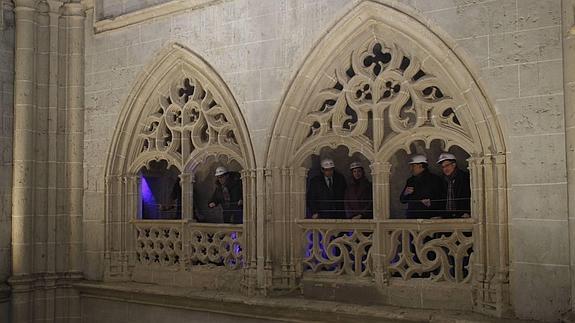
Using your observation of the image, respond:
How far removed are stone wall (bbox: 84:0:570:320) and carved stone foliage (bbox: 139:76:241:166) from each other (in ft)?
1.17

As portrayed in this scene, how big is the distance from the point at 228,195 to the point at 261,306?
1.44m

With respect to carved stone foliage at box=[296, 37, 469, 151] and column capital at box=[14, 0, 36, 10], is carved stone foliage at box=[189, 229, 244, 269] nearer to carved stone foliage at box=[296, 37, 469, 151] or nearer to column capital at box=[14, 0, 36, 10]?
carved stone foliage at box=[296, 37, 469, 151]

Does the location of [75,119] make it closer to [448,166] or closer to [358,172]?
[358,172]

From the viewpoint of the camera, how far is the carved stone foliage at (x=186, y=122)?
6.55 m

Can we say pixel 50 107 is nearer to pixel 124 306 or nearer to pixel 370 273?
pixel 124 306

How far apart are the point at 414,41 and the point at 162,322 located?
358cm

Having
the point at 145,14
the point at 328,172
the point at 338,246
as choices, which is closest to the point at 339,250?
the point at 338,246

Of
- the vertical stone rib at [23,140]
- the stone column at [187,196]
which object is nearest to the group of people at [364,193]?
the stone column at [187,196]

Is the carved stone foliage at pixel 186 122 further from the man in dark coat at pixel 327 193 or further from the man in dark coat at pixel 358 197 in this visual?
the man in dark coat at pixel 358 197

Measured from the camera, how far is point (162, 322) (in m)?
6.71

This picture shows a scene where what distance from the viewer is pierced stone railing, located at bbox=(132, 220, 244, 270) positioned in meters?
6.47

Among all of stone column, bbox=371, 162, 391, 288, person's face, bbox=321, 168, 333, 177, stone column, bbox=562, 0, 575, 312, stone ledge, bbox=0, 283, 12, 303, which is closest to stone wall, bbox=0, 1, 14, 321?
stone ledge, bbox=0, 283, 12, 303

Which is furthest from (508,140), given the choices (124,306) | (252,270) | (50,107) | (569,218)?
(50,107)

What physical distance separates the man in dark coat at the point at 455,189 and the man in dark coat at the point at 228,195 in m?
2.19
